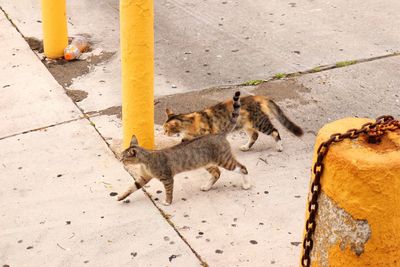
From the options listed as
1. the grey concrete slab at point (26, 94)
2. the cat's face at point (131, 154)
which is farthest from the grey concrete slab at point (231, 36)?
the cat's face at point (131, 154)

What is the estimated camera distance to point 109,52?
8125 millimetres

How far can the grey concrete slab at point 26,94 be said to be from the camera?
263 inches

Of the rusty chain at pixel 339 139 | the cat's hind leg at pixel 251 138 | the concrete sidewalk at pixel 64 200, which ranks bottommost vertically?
the concrete sidewalk at pixel 64 200

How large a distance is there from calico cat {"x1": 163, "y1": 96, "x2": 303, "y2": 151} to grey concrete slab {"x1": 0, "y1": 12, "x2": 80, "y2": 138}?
1.23 m

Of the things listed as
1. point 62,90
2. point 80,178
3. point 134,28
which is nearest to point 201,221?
point 80,178

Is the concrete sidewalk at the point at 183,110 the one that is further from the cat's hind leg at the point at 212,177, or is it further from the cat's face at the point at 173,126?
the cat's face at the point at 173,126

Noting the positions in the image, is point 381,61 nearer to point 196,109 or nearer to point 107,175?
point 196,109

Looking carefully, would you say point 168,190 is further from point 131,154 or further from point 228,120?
point 228,120

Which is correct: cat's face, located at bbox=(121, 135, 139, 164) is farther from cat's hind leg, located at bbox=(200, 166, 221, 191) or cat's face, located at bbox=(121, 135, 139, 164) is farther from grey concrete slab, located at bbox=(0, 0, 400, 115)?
grey concrete slab, located at bbox=(0, 0, 400, 115)

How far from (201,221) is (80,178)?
3.81 feet

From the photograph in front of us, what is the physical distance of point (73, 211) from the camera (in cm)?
535

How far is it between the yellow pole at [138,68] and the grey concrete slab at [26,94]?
1.03 m

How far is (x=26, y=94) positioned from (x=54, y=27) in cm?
91

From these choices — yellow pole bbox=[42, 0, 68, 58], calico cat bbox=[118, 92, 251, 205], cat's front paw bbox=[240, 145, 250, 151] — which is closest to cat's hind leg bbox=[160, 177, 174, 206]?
calico cat bbox=[118, 92, 251, 205]
